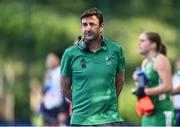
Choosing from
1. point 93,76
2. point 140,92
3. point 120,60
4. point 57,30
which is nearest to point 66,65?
point 93,76

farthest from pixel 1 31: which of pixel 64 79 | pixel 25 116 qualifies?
pixel 64 79

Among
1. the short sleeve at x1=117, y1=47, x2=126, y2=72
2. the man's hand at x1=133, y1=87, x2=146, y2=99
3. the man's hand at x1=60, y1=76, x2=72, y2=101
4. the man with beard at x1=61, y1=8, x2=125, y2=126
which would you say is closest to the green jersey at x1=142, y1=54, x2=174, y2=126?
the man's hand at x1=133, y1=87, x2=146, y2=99

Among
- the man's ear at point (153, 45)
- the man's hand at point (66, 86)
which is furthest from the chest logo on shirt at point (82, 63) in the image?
the man's ear at point (153, 45)

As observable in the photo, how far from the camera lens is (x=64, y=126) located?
1428 centimetres

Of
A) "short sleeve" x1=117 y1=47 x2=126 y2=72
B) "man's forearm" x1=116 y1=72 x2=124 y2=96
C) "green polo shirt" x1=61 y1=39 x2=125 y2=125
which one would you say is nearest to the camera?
"green polo shirt" x1=61 y1=39 x2=125 y2=125

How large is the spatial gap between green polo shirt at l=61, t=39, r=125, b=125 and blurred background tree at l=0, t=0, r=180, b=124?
12.2 metres

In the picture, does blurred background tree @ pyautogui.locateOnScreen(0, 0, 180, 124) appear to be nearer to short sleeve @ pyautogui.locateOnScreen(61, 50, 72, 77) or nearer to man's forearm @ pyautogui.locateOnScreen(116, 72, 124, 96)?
man's forearm @ pyautogui.locateOnScreen(116, 72, 124, 96)

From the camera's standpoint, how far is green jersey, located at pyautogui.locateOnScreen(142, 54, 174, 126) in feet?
32.5

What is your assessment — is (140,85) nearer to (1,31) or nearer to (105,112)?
(105,112)

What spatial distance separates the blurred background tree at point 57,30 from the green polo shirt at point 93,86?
1215 centimetres

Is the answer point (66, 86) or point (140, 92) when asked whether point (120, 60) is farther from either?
point (140, 92)

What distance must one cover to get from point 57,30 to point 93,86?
1352 centimetres

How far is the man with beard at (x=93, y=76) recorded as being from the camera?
7770 millimetres

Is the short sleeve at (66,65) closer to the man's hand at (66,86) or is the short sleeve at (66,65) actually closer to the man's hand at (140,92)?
the man's hand at (66,86)
